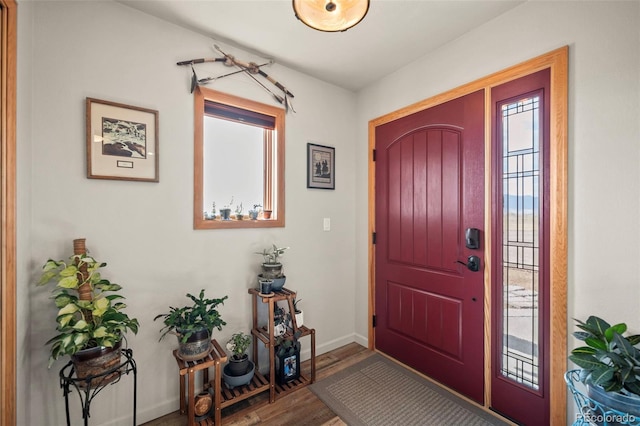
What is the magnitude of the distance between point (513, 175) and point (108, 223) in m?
2.55

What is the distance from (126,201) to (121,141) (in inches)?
14.7

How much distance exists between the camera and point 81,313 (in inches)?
58.9

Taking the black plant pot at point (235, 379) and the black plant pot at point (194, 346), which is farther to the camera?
the black plant pot at point (235, 379)

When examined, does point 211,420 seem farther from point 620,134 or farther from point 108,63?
point 620,134

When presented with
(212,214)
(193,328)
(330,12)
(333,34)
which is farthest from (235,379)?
(333,34)

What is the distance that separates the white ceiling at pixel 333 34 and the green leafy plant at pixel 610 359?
6.23 ft

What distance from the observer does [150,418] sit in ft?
6.03

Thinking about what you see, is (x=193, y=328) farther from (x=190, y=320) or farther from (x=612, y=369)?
(x=612, y=369)

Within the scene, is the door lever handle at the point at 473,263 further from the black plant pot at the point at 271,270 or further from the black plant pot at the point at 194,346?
the black plant pot at the point at 194,346

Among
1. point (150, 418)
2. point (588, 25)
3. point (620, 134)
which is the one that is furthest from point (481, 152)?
point (150, 418)

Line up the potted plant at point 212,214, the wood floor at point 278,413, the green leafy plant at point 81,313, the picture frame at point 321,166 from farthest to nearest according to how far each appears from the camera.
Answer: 1. the picture frame at point 321,166
2. the potted plant at point 212,214
3. the wood floor at point 278,413
4. the green leafy plant at point 81,313

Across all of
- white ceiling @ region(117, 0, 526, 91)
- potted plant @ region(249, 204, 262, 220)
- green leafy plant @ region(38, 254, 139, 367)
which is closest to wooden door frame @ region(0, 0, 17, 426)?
green leafy plant @ region(38, 254, 139, 367)

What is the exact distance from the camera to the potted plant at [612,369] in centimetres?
109

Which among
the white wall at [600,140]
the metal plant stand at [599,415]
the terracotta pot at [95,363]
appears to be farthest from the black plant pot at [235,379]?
the white wall at [600,140]
